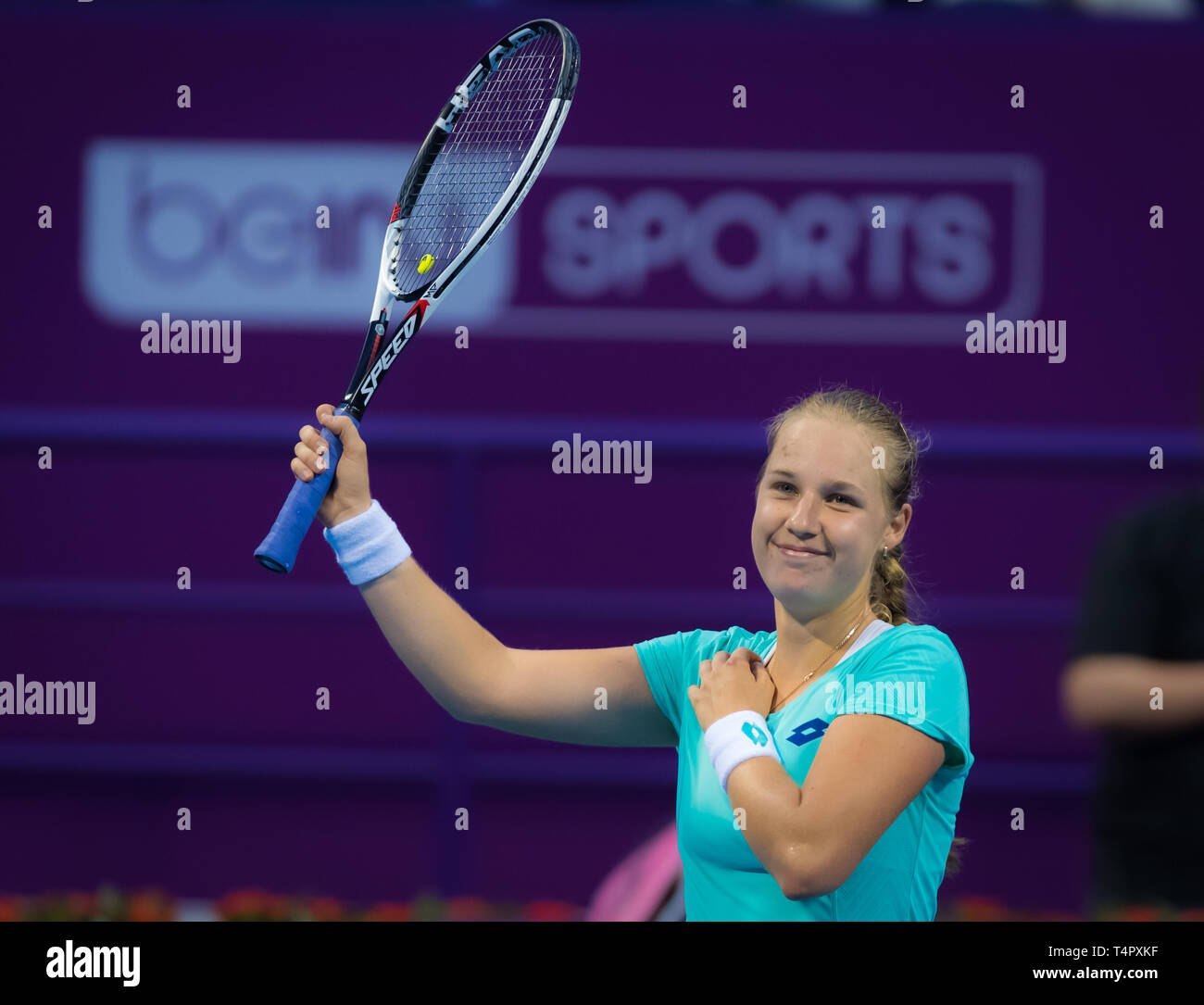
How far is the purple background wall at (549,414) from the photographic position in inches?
179

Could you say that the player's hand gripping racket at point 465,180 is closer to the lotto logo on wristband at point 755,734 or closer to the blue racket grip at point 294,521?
the blue racket grip at point 294,521

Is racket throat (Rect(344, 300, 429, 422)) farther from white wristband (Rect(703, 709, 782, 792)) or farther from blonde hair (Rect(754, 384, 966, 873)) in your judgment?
white wristband (Rect(703, 709, 782, 792))

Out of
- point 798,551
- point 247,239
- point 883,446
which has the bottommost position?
point 798,551

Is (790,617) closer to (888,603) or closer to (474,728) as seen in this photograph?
(888,603)

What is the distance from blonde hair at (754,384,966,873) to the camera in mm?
2018

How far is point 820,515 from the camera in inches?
76.6

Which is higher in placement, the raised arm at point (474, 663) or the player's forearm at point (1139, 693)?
the raised arm at point (474, 663)

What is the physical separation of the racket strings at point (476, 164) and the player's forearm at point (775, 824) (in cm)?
107

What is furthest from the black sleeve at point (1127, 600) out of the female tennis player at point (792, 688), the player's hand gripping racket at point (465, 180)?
the player's hand gripping racket at point (465, 180)

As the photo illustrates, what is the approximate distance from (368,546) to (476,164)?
895 millimetres

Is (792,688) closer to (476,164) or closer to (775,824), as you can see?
(775,824)

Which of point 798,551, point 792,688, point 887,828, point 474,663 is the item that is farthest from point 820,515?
point 474,663
